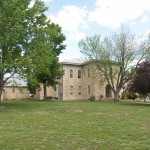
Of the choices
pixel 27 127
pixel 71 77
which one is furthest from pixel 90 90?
pixel 27 127

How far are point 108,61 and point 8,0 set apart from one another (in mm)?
22245

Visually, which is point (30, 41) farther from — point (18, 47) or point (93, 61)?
point (93, 61)

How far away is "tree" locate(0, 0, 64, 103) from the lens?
94.6 ft

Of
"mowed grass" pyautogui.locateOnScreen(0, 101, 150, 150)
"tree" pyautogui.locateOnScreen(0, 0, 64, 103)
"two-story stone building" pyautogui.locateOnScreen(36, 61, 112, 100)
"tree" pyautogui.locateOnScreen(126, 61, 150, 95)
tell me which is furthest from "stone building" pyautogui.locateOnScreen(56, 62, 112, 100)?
"mowed grass" pyautogui.locateOnScreen(0, 101, 150, 150)

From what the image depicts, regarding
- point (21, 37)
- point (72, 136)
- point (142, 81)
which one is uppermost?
point (21, 37)

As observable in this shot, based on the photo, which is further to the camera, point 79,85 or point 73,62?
point 79,85

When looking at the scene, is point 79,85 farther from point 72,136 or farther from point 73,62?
point 72,136

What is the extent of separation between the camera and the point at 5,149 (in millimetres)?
11570

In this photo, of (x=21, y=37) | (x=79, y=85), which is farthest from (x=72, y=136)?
(x=79, y=85)

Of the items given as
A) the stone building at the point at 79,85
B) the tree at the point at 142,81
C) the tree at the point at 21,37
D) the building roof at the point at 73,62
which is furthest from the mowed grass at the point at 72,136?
the building roof at the point at 73,62

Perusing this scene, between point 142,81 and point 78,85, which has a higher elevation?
point 78,85

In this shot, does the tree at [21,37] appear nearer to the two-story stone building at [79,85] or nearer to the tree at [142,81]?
the tree at [142,81]

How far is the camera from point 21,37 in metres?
30.6

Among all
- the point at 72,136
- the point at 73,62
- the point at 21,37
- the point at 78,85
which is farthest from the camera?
the point at 78,85
